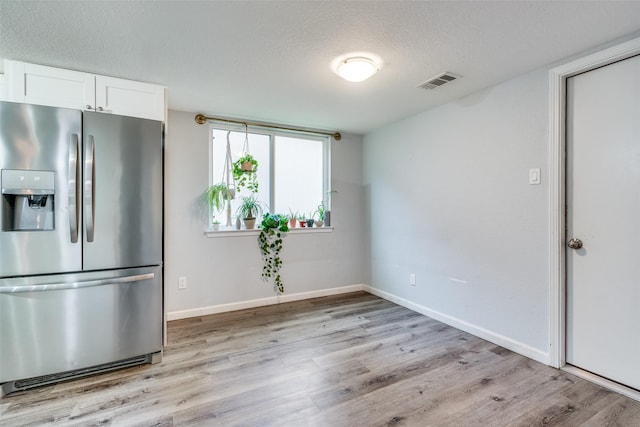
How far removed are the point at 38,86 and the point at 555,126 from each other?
12.6ft

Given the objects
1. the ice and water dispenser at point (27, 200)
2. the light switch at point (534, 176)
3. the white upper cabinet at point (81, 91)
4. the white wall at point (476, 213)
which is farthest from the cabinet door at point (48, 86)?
the light switch at point (534, 176)

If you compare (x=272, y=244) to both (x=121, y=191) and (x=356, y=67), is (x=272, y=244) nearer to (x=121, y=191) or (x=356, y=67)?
(x=121, y=191)

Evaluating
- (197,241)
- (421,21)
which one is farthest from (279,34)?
(197,241)

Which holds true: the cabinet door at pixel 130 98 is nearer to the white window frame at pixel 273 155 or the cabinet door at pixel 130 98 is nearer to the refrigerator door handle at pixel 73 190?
the refrigerator door handle at pixel 73 190

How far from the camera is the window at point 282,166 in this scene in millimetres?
3537

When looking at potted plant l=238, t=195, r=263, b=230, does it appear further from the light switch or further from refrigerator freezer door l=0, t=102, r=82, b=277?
the light switch

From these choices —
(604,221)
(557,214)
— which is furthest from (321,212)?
(604,221)

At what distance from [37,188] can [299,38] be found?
6.58 feet

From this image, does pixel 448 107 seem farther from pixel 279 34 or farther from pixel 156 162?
pixel 156 162

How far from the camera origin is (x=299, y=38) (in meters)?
1.88

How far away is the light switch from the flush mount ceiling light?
1.48m

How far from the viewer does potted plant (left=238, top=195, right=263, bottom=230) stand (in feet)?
11.7

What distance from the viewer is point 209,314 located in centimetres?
335

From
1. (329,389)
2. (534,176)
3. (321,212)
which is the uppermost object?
(534,176)
